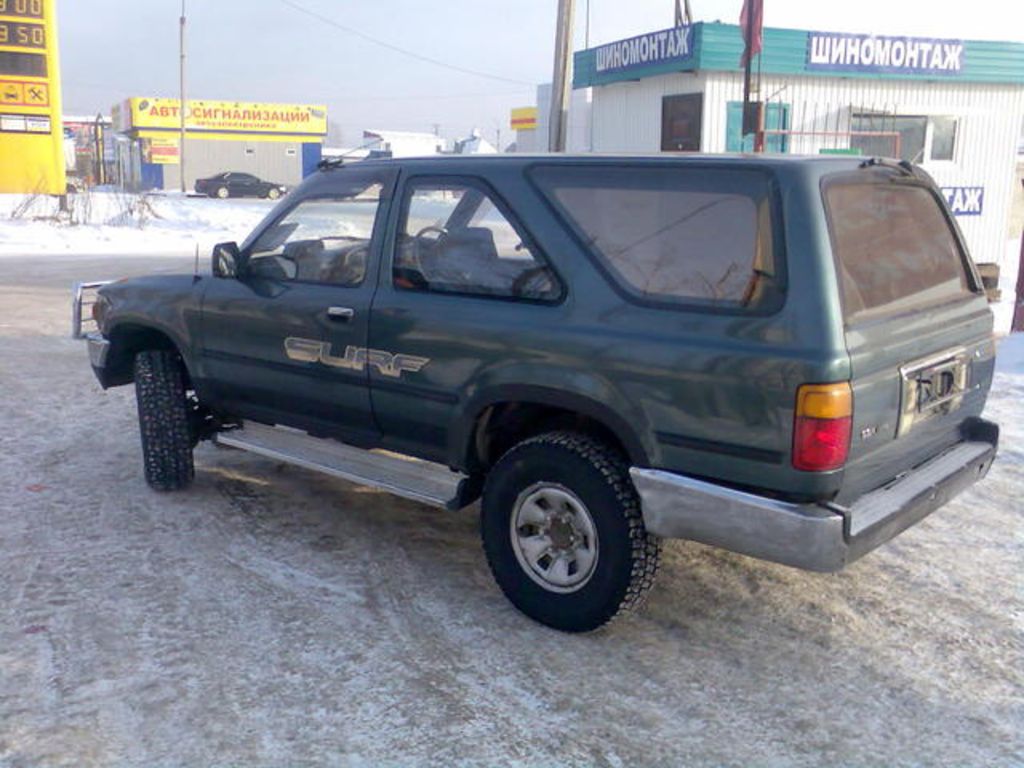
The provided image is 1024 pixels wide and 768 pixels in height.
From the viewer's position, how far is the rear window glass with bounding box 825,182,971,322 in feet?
11.4

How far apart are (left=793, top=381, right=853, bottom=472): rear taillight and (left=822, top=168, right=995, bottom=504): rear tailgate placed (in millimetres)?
66

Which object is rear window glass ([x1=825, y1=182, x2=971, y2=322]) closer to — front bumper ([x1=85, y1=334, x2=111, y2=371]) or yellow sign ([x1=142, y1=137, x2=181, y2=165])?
front bumper ([x1=85, y1=334, x2=111, y2=371])

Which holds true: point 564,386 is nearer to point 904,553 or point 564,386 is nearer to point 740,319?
point 740,319

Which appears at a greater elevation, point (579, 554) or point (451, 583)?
point (579, 554)

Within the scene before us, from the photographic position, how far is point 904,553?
475cm

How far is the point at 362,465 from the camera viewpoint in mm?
4602

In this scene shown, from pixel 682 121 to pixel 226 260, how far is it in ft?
45.5

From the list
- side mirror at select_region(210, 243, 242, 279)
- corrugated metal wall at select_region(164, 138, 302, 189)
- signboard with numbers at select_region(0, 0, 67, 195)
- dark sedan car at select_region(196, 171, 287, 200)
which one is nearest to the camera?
side mirror at select_region(210, 243, 242, 279)

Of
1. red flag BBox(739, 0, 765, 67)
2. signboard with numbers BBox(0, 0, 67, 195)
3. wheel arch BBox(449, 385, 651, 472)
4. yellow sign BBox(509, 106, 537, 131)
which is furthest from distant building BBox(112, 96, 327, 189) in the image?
wheel arch BBox(449, 385, 651, 472)

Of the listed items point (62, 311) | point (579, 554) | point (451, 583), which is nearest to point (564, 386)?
point (579, 554)

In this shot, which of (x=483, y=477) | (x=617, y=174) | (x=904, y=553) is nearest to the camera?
(x=617, y=174)

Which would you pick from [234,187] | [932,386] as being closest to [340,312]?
[932,386]

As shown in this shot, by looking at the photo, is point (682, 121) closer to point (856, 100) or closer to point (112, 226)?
point (856, 100)

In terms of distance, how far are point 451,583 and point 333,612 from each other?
0.57 m
